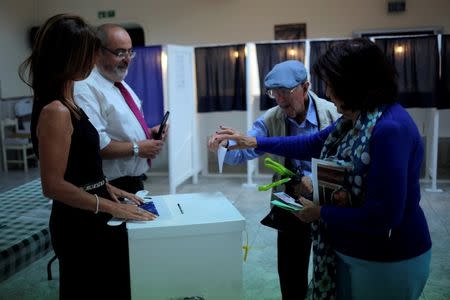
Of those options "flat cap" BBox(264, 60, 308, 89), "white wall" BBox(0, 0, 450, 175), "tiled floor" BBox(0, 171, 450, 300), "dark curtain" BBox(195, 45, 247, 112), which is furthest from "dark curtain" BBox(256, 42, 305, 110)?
"flat cap" BBox(264, 60, 308, 89)

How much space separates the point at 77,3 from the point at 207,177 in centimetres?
348

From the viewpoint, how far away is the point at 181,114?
205 inches

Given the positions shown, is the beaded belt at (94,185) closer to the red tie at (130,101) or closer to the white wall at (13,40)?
the red tie at (130,101)

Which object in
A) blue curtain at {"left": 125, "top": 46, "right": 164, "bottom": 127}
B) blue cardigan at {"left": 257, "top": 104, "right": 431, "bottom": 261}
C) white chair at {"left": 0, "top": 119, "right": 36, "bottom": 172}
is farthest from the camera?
white chair at {"left": 0, "top": 119, "right": 36, "bottom": 172}

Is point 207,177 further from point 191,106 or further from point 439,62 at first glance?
point 439,62

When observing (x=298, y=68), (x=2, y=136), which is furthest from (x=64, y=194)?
(x=2, y=136)

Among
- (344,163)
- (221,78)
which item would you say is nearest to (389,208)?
(344,163)

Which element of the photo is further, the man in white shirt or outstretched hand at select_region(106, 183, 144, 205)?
the man in white shirt

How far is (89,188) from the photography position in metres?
1.35

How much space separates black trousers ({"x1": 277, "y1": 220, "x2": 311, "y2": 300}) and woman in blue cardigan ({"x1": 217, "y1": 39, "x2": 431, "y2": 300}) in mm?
609

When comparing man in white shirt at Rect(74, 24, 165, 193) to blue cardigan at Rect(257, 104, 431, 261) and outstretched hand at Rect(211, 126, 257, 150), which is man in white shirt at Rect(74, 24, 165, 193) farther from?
blue cardigan at Rect(257, 104, 431, 261)

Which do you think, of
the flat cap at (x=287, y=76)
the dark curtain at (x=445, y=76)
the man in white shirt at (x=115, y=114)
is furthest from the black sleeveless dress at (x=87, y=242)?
the dark curtain at (x=445, y=76)

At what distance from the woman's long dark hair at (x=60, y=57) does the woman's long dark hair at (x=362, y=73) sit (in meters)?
0.68

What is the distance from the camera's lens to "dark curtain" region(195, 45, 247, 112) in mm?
5277
